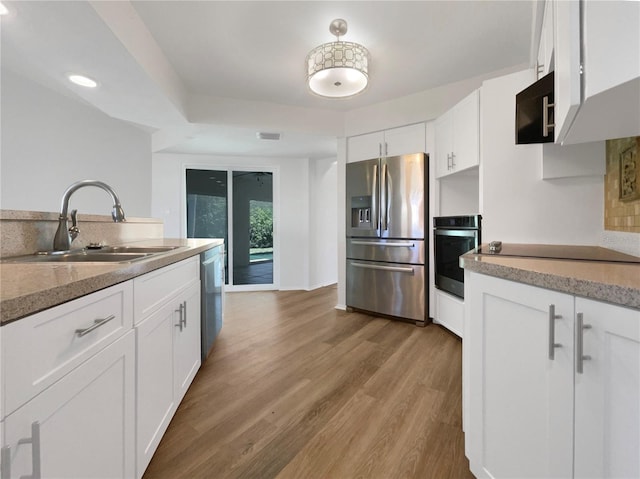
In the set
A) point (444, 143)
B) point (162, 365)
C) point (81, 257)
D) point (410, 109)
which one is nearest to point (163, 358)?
point (162, 365)

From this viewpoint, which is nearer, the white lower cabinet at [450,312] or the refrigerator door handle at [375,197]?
the white lower cabinet at [450,312]

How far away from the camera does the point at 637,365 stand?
589mm

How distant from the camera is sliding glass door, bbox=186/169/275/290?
15.2 ft

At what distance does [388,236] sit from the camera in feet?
10.3

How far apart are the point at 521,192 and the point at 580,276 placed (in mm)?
1412

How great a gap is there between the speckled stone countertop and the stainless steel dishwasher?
5.57 ft

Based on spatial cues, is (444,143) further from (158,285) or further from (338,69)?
(158,285)

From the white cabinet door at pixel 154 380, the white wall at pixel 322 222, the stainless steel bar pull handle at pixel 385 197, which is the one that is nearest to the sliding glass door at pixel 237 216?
the white wall at pixel 322 222

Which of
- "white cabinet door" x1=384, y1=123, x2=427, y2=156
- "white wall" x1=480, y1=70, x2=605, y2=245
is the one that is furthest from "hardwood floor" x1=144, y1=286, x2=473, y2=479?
"white cabinet door" x1=384, y1=123, x2=427, y2=156

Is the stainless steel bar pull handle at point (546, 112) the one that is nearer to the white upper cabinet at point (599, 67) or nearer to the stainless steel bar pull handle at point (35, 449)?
the white upper cabinet at point (599, 67)

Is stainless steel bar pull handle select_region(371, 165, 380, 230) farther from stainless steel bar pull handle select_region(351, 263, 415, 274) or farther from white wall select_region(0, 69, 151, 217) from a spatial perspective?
white wall select_region(0, 69, 151, 217)

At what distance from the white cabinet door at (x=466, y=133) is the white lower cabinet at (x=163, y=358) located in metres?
2.20

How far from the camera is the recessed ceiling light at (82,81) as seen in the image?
6.84ft

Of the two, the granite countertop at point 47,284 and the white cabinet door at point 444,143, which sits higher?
the white cabinet door at point 444,143
